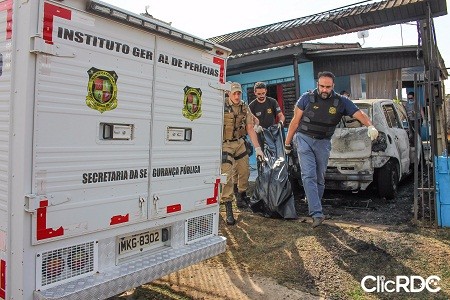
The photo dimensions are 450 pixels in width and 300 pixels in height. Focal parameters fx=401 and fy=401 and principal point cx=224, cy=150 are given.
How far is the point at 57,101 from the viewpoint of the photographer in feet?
8.36

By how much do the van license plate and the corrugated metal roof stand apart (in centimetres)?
717

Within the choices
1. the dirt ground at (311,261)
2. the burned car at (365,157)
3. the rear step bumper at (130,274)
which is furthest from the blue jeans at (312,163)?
the rear step bumper at (130,274)

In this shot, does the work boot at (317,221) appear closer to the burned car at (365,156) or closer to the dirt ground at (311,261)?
the dirt ground at (311,261)

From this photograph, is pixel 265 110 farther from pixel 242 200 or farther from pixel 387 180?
pixel 387 180

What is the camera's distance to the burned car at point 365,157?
657 cm

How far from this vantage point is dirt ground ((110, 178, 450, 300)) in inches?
143

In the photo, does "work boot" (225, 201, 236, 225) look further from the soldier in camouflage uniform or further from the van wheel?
the van wheel

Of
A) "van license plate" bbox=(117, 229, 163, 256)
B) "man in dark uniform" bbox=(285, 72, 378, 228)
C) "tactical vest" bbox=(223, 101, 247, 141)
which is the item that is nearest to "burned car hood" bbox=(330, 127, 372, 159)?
"man in dark uniform" bbox=(285, 72, 378, 228)

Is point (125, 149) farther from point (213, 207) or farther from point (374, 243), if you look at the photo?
point (374, 243)

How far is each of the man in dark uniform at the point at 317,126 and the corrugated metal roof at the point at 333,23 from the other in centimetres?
402

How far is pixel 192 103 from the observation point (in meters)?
3.63

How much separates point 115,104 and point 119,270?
1.22 m

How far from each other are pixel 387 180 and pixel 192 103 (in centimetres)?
443

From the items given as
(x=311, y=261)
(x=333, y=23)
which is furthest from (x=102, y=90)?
(x=333, y=23)
